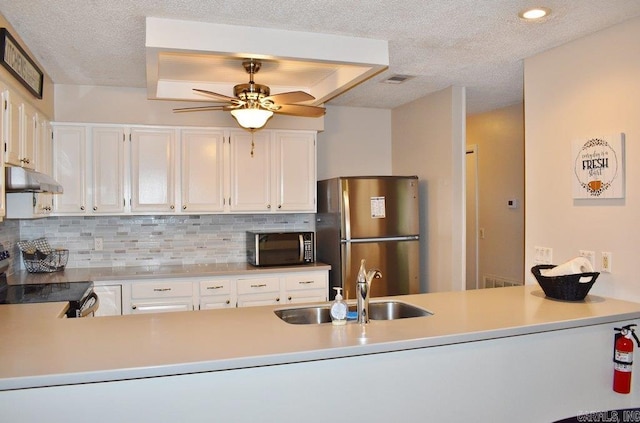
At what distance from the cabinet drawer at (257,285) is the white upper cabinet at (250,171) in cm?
67

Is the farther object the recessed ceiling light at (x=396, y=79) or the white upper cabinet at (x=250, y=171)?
the white upper cabinet at (x=250, y=171)

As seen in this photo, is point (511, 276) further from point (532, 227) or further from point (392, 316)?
point (392, 316)

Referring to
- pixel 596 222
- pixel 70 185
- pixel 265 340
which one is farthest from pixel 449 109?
pixel 70 185

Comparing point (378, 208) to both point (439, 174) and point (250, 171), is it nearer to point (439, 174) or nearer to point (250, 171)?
point (439, 174)

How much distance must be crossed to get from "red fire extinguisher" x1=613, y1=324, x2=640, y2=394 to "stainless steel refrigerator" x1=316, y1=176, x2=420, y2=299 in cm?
208

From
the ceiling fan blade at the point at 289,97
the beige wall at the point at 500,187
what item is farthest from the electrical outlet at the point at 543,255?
the ceiling fan blade at the point at 289,97

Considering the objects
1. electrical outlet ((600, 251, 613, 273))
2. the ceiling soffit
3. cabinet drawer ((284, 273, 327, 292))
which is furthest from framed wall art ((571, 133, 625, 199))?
cabinet drawer ((284, 273, 327, 292))

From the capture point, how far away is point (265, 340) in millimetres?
1929

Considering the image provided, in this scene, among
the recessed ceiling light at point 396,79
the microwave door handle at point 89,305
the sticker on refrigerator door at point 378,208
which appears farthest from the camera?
the sticker on refrigerator door at point 378,208

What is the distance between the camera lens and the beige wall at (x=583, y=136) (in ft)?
8.84

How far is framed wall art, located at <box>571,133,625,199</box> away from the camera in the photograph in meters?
2.75

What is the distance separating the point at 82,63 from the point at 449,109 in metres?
2.92

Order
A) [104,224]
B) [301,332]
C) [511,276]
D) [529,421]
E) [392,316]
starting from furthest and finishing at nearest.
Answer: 1. [511,276]
2. [104,224]
3. [392,316]
4. [529,421]
5. [301,332]

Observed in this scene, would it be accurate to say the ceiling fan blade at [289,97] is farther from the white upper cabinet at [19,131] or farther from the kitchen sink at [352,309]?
the white upper cabinet at [19,131]
